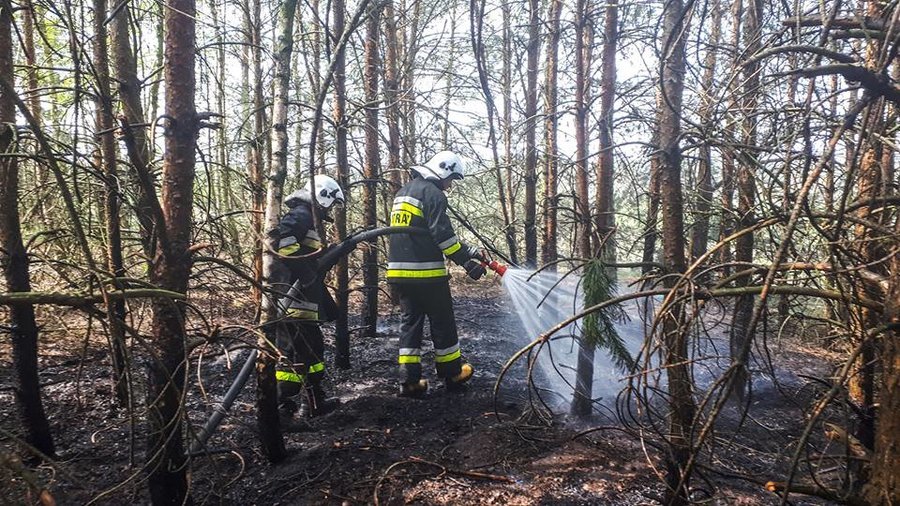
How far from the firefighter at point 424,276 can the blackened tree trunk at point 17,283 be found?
9.88 feet

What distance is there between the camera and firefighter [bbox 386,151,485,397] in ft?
17.1

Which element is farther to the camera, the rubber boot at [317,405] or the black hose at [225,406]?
the rubber boot at [317,405]

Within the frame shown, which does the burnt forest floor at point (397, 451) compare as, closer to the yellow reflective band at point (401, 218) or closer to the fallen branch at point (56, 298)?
the fallen branch at point (56, 298)

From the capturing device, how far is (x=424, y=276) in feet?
17.4

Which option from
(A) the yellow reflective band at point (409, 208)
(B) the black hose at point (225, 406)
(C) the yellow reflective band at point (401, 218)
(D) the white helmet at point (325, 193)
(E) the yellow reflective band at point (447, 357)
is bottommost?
(E) the yellow reflective band at point (447, 357)

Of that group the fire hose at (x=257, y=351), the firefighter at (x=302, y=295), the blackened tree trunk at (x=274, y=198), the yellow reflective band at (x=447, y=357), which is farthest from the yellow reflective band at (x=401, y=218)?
the blackened tree trunk at (x=274, y=198)

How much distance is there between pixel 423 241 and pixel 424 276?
1.23 ft

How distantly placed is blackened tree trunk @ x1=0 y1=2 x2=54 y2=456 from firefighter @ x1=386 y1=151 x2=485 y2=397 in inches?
119

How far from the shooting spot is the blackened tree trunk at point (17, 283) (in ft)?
11.1

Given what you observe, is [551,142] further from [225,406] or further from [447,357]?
[225,406]

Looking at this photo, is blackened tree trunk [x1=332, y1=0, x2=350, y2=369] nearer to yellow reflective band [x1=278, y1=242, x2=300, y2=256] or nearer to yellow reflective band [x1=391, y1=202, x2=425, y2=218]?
yellow reflective band [x1=391, y1=202, x2=425, y2=218]

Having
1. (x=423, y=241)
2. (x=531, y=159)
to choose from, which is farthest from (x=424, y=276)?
(x=531, y=159)

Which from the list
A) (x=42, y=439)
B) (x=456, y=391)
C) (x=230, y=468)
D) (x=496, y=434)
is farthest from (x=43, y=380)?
(x=496, y=434)

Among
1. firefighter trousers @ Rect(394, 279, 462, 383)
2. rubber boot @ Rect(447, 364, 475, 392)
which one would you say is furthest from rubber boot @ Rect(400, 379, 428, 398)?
rubber boot @ Rect(447, 364, 475, 392)
